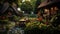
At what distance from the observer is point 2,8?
124 ft

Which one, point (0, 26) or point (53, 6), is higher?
point (53, 6)

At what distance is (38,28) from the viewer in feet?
61.9

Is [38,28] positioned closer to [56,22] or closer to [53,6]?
[56,22]

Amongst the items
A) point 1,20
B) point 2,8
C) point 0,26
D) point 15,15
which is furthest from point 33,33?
point 15,15

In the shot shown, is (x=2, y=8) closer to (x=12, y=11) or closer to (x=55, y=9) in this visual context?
(x=12, y=11)

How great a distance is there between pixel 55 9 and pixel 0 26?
8932 mm

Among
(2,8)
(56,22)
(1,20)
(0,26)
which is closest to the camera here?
(56,22)

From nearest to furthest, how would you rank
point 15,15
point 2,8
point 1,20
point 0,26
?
1. point 0,26
2. point 1,20
3. point 2,8
4. point 15,15

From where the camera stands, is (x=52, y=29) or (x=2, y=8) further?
(x=2, y=8)

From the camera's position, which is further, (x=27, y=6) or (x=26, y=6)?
(x=26, y=6)

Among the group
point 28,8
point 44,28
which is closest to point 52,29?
point 44,28

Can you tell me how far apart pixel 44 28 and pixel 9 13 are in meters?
20.8

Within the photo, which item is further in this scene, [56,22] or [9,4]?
[9,4]

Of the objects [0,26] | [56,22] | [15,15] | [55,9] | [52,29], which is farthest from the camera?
[15,15]
